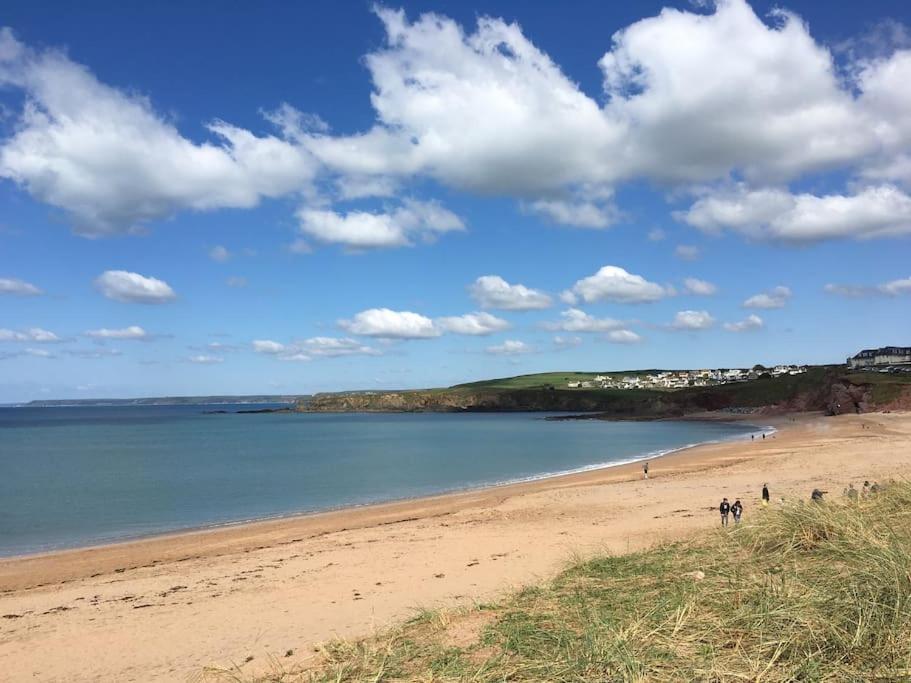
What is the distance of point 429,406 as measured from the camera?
194m

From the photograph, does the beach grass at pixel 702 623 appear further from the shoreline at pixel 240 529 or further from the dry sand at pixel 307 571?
the shoreline at pixel 240 529

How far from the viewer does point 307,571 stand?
17.1m

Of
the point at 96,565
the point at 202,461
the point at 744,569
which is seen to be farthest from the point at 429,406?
the point at 744,569

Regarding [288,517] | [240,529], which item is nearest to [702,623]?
[240,529]

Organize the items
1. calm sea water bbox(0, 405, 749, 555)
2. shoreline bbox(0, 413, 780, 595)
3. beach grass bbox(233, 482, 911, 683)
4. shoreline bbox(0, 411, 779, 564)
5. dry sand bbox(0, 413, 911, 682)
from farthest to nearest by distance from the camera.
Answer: calm sea water bbox(0, 405, 749, 555) → shoreline bbox(0, 411, 779, 564) → shoreline bbox(0, 413, 780, 595) → dry sand bbox(0, 413, 911, 682) → beach grass bbox(233, 482, 911, 683)

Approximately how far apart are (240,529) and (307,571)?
1103cm

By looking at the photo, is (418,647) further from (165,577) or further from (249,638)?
(165,577)

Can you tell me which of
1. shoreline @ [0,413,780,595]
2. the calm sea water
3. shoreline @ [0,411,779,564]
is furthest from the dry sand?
the calm sea water

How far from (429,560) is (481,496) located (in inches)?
641

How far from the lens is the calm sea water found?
3056 cm

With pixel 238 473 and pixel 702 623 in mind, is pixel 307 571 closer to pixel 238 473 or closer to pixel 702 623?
pixel 702 623

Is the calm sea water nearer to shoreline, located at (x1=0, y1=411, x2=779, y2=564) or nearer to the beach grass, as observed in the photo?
shoreline, located at (x1=0, y1=411, x2=779, y2=564)

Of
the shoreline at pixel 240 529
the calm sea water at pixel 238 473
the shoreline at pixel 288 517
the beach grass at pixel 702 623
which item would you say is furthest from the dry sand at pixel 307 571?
the calm sea water at pixel 238 473

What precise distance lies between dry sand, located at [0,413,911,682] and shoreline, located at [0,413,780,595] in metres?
0.13
